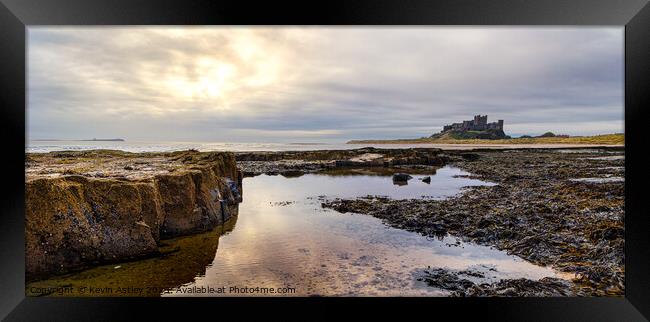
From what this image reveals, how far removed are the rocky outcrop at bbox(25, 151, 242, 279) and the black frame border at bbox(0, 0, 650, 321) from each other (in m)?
0.38

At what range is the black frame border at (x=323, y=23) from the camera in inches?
203

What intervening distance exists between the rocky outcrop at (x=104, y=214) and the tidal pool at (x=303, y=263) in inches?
13.4

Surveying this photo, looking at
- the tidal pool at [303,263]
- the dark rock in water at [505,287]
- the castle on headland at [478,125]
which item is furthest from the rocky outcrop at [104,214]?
the castle on headland at [478,125]

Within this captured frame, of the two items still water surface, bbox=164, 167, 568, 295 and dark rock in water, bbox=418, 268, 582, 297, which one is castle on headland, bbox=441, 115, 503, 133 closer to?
still water surface, bbox=164, 167, 568, 295

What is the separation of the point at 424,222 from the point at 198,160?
845 centimetres

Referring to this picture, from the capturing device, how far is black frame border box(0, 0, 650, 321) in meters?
5.15

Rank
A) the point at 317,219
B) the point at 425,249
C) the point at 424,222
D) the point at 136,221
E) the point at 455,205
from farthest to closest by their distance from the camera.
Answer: the point at 455,205 → the point at 317,219 → the point at 424,222 → the point at 425,249 → the point at 136,221

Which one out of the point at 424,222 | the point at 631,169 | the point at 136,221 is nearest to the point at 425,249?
the point at 424,222

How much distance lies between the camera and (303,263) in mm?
7168

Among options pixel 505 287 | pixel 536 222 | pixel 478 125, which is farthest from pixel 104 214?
pixel 478 125

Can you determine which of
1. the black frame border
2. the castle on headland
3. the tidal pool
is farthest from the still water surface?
the castle on headland

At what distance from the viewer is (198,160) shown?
11.9 m

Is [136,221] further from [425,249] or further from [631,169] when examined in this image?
[631,169]

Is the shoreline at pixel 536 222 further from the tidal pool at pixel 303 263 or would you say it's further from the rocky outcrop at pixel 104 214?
the rocky outcrop at pixel 104 214
